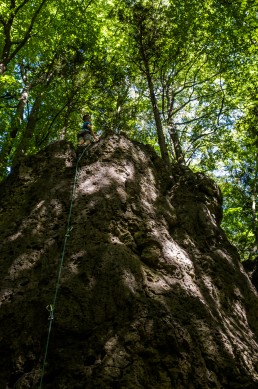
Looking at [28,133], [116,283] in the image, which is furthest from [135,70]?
[116,283]

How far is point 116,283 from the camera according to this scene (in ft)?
14.3

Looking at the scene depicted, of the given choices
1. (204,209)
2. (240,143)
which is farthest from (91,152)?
(240,143)

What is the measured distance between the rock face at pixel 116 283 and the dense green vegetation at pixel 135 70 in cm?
483

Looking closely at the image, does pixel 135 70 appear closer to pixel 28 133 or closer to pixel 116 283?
pixel 28 133

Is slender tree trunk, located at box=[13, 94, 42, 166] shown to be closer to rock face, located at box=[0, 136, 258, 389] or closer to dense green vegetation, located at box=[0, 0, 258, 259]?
dense green vegetation, located at box=[0, 0, 258, 259]

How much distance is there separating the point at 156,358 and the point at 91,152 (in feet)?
14.2

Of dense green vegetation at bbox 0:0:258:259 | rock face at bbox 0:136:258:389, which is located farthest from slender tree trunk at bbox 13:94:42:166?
rock face at bbox 0:136:258:389

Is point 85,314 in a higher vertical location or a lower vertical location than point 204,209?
lower

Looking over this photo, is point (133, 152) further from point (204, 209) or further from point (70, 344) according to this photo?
point (70, 344)

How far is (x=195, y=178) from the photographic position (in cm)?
841

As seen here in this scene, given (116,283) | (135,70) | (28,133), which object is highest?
(135,70)

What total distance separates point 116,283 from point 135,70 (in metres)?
12.3

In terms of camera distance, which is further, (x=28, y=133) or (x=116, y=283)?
(x=28, y=133)

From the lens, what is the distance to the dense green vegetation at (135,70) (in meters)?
12.4
